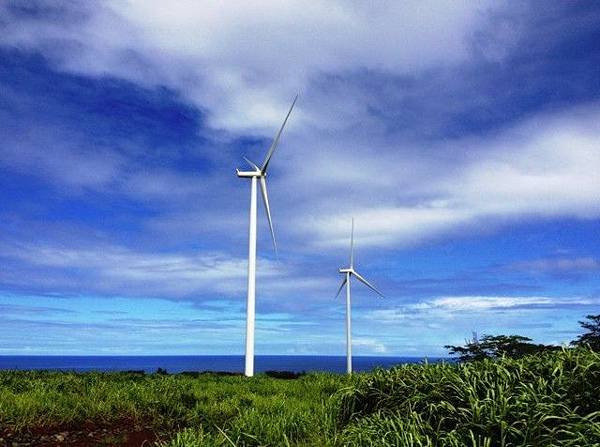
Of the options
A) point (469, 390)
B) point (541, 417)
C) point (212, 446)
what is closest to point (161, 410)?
point (212, 446)

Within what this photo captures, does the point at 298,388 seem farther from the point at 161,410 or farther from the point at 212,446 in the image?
the point at 212,446

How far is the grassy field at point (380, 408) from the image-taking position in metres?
8.41

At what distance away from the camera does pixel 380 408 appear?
1120cm

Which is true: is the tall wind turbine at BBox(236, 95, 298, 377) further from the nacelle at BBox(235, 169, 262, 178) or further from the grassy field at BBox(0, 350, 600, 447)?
the grassy field at BBox(0, 350, 600, 447)

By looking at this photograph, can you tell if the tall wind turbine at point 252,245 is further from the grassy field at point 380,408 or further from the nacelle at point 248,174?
the grassy field at point 380,408

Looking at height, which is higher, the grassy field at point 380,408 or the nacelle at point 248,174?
the nacelle at point 248,174

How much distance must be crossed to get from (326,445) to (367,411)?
1963 millimetres

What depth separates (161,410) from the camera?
15570 mm

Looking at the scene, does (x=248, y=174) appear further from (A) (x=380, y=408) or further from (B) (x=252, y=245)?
(A) (x=380, y=408)

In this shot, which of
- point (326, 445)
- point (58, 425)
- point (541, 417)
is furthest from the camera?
point (58, 425)

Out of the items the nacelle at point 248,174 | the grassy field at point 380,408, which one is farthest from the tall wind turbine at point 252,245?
the grassy field at point 380,408

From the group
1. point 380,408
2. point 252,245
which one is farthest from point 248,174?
point 380,408

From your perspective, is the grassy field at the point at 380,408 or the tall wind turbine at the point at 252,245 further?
the tall wind turbine at the point at 252,245

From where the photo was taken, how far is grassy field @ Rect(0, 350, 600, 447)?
841 cm
